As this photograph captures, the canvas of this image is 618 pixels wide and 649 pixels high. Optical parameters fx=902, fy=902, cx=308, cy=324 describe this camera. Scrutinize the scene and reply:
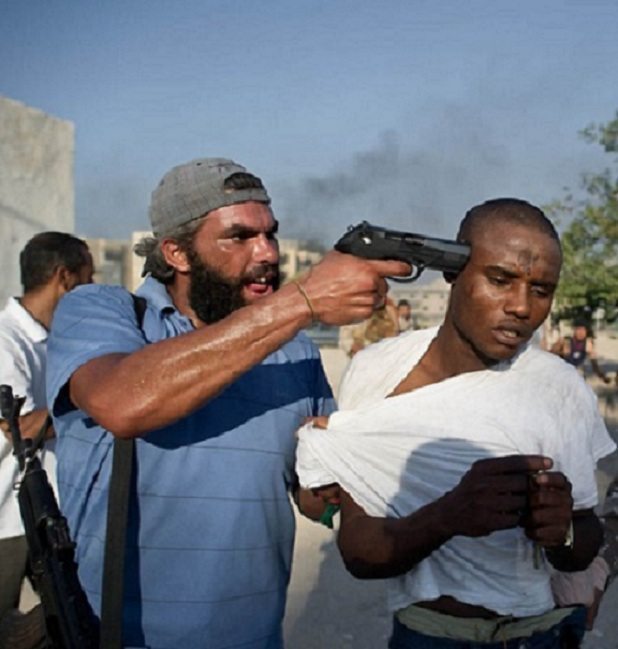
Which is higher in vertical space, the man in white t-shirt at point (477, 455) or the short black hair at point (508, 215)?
the short black hair at point (508, 215)

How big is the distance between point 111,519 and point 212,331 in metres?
0.43

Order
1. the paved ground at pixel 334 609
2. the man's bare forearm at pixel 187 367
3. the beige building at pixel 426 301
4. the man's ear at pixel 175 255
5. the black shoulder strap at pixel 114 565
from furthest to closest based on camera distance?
1. the beige building at pixel 426 301
2. the paved ground at pixel 334 609
3. the man's ear at pixel 175 255
4. the black shoulder strap at pixel 114 565
5. the man's bare forearm at pixel 187 367

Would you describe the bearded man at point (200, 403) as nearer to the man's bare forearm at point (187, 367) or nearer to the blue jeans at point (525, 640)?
the man's bare forearm at point (187, 367)

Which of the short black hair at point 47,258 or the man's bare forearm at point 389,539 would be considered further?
the short black hair at point 47,258

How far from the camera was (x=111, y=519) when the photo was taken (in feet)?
5.74

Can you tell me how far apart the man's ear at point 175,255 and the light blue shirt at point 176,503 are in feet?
0.46

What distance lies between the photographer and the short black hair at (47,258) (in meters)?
3.80

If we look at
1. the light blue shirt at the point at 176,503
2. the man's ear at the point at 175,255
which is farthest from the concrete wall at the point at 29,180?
the light blue shirt at the point at 176,503

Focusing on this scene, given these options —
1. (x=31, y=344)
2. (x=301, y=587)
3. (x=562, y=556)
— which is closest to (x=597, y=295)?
(x=301, y=587)

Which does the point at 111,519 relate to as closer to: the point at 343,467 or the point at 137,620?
the point at 137,620

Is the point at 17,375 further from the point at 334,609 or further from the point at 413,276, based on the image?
the point at 334,609

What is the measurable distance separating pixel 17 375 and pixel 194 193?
5.61ft

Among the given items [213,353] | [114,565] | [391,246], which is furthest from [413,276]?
[114,565]

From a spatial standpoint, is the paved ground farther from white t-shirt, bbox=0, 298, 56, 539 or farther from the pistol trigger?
the pistol trigger
